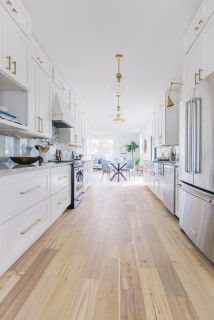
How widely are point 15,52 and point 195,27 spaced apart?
1.86 metres

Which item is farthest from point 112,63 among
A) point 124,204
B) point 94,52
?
point 124,204

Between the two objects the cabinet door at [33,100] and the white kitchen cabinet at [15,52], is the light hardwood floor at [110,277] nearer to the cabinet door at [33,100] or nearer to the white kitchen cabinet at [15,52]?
the cabinet door at [33,100]

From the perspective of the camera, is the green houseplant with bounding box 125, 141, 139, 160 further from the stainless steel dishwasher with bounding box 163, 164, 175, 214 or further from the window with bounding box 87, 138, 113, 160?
the stainless steel dishwasher with bounding box 163, 164, 175, 214

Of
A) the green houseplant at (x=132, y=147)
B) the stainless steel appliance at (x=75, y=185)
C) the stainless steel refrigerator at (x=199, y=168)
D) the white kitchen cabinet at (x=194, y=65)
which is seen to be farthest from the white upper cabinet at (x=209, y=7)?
the green houseplant at (x=132, y=147)

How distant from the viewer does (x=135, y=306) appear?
52.5 inches

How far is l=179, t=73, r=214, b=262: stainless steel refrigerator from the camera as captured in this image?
189 cm

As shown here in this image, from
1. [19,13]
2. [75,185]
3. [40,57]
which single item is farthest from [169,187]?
[19,13]

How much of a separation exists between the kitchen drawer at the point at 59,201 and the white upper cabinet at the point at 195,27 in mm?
2442

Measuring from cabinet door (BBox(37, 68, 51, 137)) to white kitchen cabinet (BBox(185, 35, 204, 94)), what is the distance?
189cm

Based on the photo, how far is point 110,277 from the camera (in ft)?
5.43

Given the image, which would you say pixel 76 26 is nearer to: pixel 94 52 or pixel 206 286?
pixel 94 52

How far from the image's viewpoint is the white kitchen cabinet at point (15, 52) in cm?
194

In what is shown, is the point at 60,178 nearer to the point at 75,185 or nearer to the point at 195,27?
the point at 75,185

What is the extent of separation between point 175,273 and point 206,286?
0.23 meters
